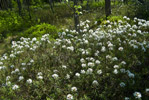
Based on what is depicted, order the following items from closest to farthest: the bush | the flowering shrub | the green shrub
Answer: the flowering shrub → the green shrub → the bush

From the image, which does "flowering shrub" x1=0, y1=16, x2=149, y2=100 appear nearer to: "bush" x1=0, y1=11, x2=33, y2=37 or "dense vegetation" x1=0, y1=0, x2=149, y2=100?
"dense vegetation" x1=0, y1=0, x2=149, y2=100

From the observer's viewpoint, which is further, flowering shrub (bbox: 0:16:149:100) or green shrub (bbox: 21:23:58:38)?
green shrub (bbox: 21:23:58:38)

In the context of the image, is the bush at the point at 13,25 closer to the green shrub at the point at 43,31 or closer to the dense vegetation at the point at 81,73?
the green shrub at the point at 43,31

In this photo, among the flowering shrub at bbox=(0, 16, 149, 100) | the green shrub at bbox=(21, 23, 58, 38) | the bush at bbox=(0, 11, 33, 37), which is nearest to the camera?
the flowering shrub at bbox=(0, 16, 149, 100)

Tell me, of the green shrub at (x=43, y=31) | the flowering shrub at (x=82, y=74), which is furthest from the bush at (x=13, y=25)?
the flowering shrub at (x=82, y=74)

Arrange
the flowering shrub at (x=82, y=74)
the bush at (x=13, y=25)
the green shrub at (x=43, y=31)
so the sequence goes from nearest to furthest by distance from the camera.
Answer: the flowering shrub at (x=82, y=74) < the green shrub at (x=43, y=31) < the bush at (x=13, y=25)

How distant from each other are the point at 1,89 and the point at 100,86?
10.3 feet

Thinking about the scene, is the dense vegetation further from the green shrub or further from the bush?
the bush

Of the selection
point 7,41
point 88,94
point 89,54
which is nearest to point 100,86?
Answer: point 88,94

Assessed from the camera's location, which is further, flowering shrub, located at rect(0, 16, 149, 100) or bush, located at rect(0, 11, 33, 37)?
bush, located at rect(0, 11, 33, 37)

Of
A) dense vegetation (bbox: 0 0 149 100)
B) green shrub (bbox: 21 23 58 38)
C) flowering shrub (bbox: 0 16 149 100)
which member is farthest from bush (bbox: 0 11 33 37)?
flowering shrub (bbox: 0 16 149 100)

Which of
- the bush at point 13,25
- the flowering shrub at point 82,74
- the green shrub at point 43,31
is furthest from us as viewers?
the bush at point 13,25

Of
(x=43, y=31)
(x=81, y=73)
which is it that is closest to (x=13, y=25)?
(x=43, y=31)

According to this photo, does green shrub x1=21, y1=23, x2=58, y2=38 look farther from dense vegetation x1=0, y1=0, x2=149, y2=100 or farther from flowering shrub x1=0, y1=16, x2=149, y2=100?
flowering shrub x1=0, y1=16, x2=149, y2=100
